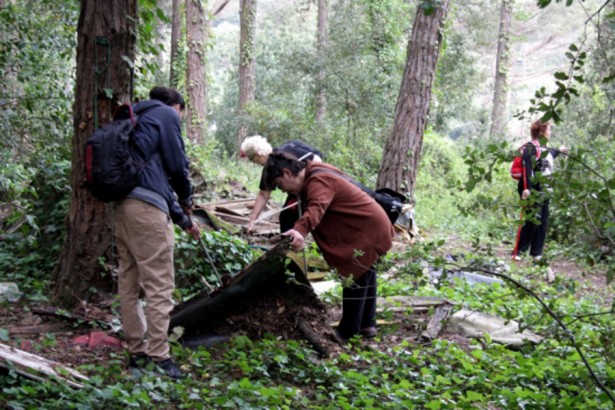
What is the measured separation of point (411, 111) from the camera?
40.3 ft

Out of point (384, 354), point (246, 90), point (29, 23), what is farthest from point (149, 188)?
point (246, 90)

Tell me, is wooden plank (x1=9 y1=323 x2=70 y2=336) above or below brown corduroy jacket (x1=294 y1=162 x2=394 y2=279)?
below

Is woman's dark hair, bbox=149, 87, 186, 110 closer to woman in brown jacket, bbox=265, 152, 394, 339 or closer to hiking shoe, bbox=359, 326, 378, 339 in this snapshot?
woman in brown jacket, bbox=265, 152, 394, 339

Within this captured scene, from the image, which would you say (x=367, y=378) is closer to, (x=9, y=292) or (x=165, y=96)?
(x=165, y=96)

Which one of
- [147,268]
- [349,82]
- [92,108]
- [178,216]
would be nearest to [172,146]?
[178,216]

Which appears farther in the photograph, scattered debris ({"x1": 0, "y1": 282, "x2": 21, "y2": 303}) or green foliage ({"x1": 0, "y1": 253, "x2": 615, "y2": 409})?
scattered debris ({"x1": 0, "y1": 282, "x2": 21, "y2": 303})

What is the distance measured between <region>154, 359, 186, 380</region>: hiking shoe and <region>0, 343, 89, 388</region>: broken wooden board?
0.54m

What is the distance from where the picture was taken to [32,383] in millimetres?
4191

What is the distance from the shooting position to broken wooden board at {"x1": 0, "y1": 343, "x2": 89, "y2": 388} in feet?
13.9

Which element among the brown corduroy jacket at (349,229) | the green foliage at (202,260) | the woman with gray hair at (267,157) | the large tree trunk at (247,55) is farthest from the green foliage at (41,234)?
the large tree trunk at (247,55)

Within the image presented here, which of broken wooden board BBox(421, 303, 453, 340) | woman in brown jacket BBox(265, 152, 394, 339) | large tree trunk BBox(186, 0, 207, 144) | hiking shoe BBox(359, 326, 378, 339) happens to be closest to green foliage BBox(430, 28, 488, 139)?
large tree trunk BBox(186, 0, 207, 144)

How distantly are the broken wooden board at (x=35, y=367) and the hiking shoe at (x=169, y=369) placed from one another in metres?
0.54

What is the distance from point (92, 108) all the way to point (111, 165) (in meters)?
1.46

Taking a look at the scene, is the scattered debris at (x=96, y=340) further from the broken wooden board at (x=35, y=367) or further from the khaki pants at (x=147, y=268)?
the broken wooden board at (x=35, y=367)
